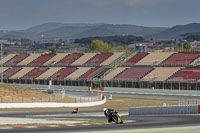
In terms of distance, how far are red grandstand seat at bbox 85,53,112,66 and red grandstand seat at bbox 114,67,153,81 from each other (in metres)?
14.2

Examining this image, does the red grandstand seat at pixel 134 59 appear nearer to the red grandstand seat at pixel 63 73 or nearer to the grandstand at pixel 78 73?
the grandstand at pixel 78 73

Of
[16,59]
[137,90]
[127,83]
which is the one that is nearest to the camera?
[137,90]

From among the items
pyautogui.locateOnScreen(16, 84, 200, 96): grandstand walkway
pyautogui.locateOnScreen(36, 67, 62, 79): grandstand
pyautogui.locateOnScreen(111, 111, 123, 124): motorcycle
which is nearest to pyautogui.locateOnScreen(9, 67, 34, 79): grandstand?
pyautogui.locateOnScreen(36, 67, 62, 79): grandstand

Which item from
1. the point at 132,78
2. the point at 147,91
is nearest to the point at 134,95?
the point at 147,91

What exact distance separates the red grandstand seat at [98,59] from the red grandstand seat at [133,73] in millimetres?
14153

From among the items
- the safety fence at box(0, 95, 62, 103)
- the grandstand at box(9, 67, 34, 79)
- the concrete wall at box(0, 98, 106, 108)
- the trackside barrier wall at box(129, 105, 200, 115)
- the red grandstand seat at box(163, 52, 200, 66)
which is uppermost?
the red grandstand seat at box(163, 52, 200, 66)

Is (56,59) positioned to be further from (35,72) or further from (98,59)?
(98,59)

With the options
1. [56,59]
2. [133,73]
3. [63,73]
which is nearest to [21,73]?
[56,59]

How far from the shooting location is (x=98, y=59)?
12862cm

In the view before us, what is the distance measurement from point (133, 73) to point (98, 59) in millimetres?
21429

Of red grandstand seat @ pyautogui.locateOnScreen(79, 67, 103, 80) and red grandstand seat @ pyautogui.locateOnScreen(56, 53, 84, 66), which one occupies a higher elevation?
red grandstand seat @ pyautogui.locateOnScreen(56, 53, 84, 66)

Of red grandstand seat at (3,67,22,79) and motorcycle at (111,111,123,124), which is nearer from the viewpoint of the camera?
motorcycle at (111,111,123,124)

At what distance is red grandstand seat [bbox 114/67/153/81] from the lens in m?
106

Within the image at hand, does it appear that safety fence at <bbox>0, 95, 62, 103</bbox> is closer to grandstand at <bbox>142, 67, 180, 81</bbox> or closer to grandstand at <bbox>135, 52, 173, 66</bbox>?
grandstand at <bbox>142, 67, 180, 81</bbox>
